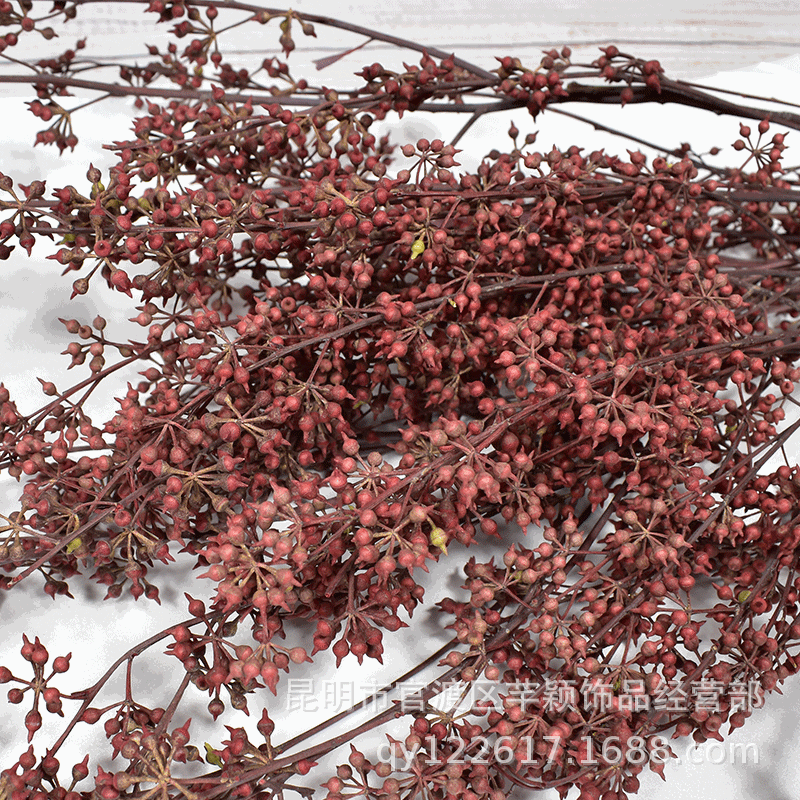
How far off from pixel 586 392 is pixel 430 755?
281 millimetres

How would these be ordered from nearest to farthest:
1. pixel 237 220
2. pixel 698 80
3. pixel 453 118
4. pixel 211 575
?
1. pixel 211 575
2. pixel 237 220
3. pixel 453 118
4. pixel 698 80

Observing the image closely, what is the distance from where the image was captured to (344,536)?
0.53m

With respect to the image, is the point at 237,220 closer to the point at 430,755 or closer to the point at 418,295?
the point at 418,295

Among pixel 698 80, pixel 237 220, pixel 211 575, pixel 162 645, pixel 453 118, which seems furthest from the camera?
pixel 698 80

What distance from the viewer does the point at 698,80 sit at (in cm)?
115

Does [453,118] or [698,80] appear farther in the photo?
[698,80]

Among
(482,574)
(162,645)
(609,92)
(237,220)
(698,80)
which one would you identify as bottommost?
(482,574)

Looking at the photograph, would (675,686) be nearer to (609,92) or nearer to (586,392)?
(586,392)

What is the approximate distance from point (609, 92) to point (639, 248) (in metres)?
0.21

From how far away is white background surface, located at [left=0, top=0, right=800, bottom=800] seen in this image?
732mm

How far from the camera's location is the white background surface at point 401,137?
0.73 m

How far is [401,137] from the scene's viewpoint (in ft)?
3.44

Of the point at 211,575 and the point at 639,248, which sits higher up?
the point at 639,248

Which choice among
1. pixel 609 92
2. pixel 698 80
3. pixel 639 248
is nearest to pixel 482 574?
pixel 639 248
